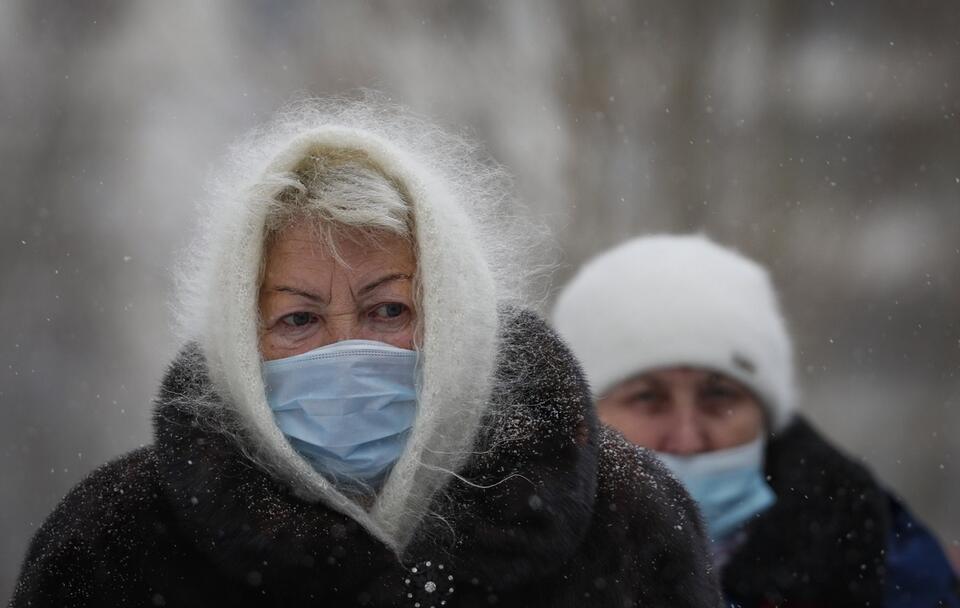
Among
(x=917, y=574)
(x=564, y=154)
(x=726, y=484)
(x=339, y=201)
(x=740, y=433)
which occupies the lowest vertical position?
(x=917, y=574)

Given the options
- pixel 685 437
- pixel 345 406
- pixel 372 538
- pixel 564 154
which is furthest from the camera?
pixel 564 154

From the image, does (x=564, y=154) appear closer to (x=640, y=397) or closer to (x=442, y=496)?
(x=640, y=397)

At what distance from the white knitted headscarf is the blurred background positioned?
270 inches

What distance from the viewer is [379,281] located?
3.21 meters

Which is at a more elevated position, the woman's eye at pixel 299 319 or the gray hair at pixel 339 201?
the gray hair at pixel 339 201

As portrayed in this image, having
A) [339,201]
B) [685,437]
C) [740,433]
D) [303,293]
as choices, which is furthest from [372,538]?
[740,433]

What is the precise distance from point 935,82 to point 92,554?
11.8 metres

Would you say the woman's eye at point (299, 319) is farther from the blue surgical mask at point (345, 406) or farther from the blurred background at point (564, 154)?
the blurred background at point (564, 154)

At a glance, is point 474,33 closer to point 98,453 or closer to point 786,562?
point 98,453

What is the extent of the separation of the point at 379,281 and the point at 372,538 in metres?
0.60

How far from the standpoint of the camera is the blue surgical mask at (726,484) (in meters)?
4.78

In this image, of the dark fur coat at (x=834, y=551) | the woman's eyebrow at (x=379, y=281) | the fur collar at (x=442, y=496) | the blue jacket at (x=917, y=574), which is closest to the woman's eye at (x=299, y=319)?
the woman's eyebrow at (x=379, y=281)

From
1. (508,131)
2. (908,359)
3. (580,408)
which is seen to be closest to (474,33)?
(508,131)

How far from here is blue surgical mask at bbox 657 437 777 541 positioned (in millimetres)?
4781
